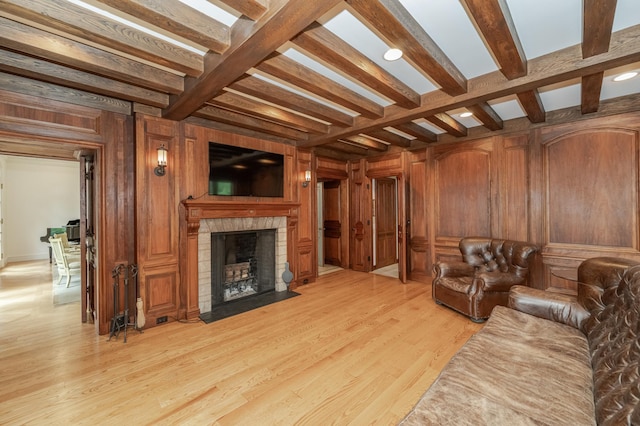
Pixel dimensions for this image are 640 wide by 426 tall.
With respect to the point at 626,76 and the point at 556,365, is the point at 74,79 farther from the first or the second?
the point at 626,76

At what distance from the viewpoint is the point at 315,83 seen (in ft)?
8.63

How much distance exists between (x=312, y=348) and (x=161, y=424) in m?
1.32

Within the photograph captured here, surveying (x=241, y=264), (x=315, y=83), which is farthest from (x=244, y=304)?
(x=315, y=83)

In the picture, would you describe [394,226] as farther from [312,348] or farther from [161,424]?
[161,424]

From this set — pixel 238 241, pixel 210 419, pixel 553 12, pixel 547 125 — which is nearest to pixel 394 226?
pixel 547 125

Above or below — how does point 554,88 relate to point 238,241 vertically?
above

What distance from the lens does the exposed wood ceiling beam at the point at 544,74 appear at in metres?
2.01

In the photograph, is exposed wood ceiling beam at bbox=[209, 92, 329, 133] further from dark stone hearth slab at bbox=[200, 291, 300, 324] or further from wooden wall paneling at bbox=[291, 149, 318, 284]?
dark stone hearth slab at bbox=[200, 291, 300, 324]

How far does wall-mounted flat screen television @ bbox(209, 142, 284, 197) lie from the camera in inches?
143

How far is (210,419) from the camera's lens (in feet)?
5.77

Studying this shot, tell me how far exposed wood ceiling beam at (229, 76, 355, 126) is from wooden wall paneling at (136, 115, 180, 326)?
1247 millimetres

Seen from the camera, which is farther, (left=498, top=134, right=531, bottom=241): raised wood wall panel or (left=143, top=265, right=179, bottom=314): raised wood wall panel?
(left=498, top=134, right=531, bottom=241): raised wood wall panel

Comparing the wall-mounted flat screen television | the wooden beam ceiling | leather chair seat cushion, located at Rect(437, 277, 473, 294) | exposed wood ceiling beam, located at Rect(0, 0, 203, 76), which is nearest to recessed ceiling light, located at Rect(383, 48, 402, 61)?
the wooden beam ceiling

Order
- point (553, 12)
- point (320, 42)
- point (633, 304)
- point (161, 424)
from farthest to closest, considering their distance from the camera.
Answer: point (320, 42)
point (553, 12)
point (161, 424)
point (633, 304)
